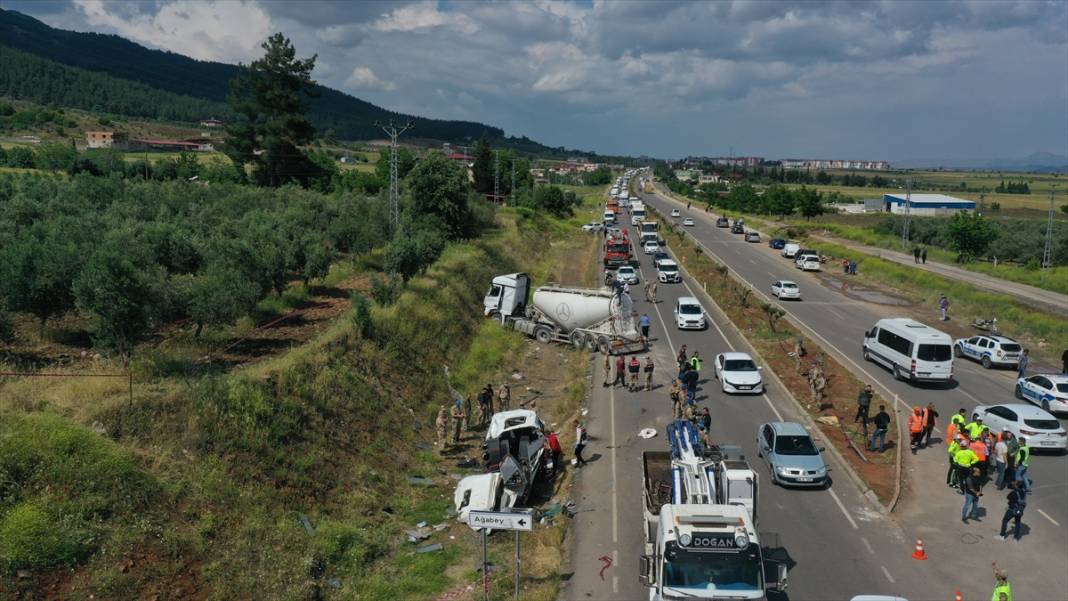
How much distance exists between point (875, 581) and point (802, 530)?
2356 millimetres

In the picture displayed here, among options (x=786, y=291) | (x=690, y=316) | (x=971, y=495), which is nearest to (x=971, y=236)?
(x=786, y=291)

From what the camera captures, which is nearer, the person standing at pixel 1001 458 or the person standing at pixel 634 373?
the person standing at pixel 1001 458

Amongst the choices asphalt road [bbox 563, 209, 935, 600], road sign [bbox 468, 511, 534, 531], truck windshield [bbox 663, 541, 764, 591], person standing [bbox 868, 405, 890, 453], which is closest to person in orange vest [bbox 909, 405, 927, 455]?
person standing [bbox 868, 405, 890, 453]

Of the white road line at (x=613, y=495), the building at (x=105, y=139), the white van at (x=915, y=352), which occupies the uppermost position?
the building at (x=105, y=139)

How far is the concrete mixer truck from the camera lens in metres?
33.9

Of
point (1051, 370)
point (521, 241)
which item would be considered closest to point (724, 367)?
point (1051, 370)

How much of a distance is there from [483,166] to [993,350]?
74727 millimetres

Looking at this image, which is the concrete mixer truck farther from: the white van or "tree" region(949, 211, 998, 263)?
"tree" region(949, 211, 998, 263)

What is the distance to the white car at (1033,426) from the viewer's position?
21.0m

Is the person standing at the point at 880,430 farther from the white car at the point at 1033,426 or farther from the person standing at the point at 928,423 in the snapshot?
the white car at the point at 1033,426

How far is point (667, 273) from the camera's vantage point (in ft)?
177

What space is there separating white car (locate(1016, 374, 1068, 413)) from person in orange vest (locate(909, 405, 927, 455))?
20.4 feet

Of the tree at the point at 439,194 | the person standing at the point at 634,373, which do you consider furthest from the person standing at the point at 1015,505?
the tree at the point at 439,194

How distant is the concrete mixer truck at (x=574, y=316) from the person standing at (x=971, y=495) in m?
17.7
